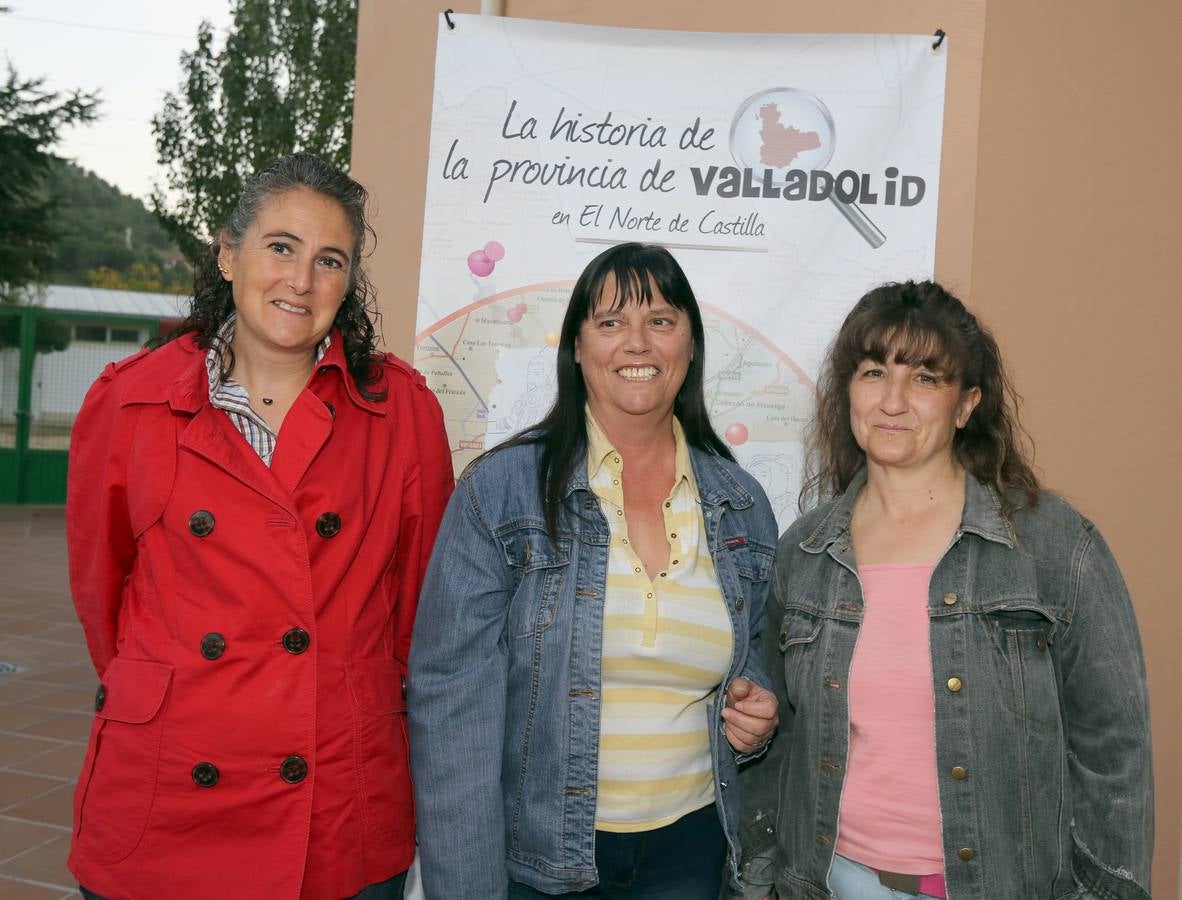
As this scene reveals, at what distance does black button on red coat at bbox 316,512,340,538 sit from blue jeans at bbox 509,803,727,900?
0.72 metres

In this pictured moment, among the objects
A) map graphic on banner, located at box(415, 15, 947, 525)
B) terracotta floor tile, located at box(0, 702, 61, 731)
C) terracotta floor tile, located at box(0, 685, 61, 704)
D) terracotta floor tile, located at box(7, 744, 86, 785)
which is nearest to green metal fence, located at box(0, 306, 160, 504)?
terracotta floor tile, located at box(0, 685, 61, 704)

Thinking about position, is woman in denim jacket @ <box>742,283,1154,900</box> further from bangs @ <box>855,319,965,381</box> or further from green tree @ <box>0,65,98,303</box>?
green tree @ <box>0,65,98,303</box>

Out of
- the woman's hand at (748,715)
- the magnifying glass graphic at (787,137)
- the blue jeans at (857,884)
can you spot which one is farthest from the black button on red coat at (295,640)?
the magnifying glass graphic at (787,137)

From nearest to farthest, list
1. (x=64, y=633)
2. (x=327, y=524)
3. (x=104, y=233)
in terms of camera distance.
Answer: (x=327, y=524)
(x=64, y=633)
(x=104, y=233)

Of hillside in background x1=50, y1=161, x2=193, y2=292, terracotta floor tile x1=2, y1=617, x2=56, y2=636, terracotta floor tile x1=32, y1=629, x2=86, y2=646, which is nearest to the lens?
terracotta floor tile x1=32, y1=629, x2=86, y2=646

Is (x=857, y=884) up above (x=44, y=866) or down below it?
above

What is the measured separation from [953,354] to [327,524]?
1181mm

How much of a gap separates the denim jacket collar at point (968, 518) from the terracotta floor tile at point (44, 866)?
320 centimetres

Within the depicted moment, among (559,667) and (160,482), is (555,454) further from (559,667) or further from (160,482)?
(160,482)

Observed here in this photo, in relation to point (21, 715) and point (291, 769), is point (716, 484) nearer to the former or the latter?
point (291, 769)

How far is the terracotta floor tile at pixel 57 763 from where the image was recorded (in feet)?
15.5

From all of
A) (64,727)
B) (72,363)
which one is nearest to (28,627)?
(64,727)

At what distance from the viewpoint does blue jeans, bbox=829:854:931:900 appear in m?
1.74

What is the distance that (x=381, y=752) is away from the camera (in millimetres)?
1847
